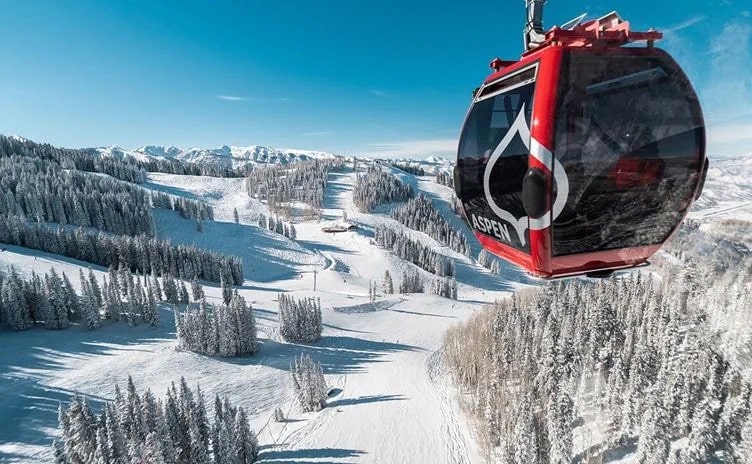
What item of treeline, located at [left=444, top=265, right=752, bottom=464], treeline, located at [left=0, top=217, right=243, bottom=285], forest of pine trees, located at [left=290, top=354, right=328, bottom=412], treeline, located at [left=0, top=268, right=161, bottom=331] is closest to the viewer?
treeline, located at [left=444, top=265, right=752, bottom=464]

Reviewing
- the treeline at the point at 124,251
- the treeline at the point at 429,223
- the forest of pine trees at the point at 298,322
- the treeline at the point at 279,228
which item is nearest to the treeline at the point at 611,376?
the forest of pine trees at the point at 298,322

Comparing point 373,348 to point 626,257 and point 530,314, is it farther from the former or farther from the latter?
point 626,257

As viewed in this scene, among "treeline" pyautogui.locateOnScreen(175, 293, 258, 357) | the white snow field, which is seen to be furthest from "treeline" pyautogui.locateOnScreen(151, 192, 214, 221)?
"treeline" pyautogui.locateOnScreen(175, 293, 258, 357)

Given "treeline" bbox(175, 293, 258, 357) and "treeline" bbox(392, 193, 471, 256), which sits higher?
"treeline" bbox(392, 193, 471, 256)

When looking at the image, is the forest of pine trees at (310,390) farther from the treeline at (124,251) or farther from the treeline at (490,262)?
the treeline at (490,262)

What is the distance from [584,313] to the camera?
57.4m

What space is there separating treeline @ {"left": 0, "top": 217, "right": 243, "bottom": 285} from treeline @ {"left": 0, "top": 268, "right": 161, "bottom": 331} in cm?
2316

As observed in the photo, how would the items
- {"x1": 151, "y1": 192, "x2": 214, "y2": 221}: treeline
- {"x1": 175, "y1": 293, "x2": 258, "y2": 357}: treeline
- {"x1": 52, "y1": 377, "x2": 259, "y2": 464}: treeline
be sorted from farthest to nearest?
{"x1": 151, "y1": 192, "x2": 214, "y2": 221}: treeline < {"x1": 175, "y1": 293, "x2": 258, "y2": 357}: treeline < {"x1": 52, "y1": 377, "x2": 259, "y2": 464}: treeline

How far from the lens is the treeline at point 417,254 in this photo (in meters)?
126

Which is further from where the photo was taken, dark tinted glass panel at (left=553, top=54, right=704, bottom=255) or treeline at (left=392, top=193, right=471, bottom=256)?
treeline at (left=392, top=193, right=471, bottom=256)

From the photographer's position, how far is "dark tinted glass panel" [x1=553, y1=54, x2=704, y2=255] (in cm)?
461

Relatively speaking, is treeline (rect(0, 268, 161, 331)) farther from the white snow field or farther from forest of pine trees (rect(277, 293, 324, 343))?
forest of pine trees (rect(277, 293, 324, 343))

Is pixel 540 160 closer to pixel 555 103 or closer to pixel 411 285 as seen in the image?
pixel 555 103

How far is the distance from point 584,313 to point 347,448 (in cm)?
4486
